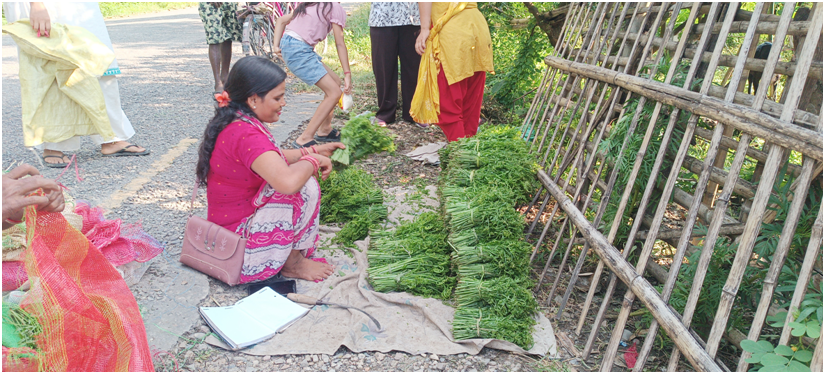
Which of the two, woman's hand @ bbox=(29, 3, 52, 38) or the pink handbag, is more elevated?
woman's hand @ bbox=(29, 3, 52, 38)

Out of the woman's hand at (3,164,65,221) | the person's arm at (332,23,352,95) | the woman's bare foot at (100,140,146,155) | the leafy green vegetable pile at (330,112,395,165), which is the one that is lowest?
the woman's bare foot at (100,140,146,155)

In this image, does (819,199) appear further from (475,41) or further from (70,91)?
(70,91)

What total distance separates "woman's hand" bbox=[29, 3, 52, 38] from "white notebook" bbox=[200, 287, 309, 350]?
256cm

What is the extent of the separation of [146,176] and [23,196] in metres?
2.24

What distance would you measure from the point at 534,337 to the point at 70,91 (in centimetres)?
368

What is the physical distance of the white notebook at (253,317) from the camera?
7.65ft

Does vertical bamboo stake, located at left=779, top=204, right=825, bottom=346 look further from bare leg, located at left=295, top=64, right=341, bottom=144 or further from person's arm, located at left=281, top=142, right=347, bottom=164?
bare leg, located at left=295, top=64, right=341, bottom=144

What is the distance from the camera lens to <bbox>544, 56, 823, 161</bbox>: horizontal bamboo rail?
66.8 inches

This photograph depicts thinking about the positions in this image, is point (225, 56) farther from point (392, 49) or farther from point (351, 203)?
point (351, 203)

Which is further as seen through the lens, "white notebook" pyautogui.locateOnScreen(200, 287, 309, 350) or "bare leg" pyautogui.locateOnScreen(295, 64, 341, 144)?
"bare leg" pyautogui.locateOnScreen(295, 64, 341, 144)

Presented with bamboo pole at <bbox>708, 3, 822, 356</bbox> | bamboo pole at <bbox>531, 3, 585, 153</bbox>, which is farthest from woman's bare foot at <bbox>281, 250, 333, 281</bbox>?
bamboo pole at <bbox>708, 3, 822, 356</bbox>

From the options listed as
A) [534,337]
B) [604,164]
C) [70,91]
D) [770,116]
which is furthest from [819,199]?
[70,91]

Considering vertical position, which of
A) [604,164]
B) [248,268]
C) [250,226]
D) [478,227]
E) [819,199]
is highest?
[819,199]

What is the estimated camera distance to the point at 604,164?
109 inches
